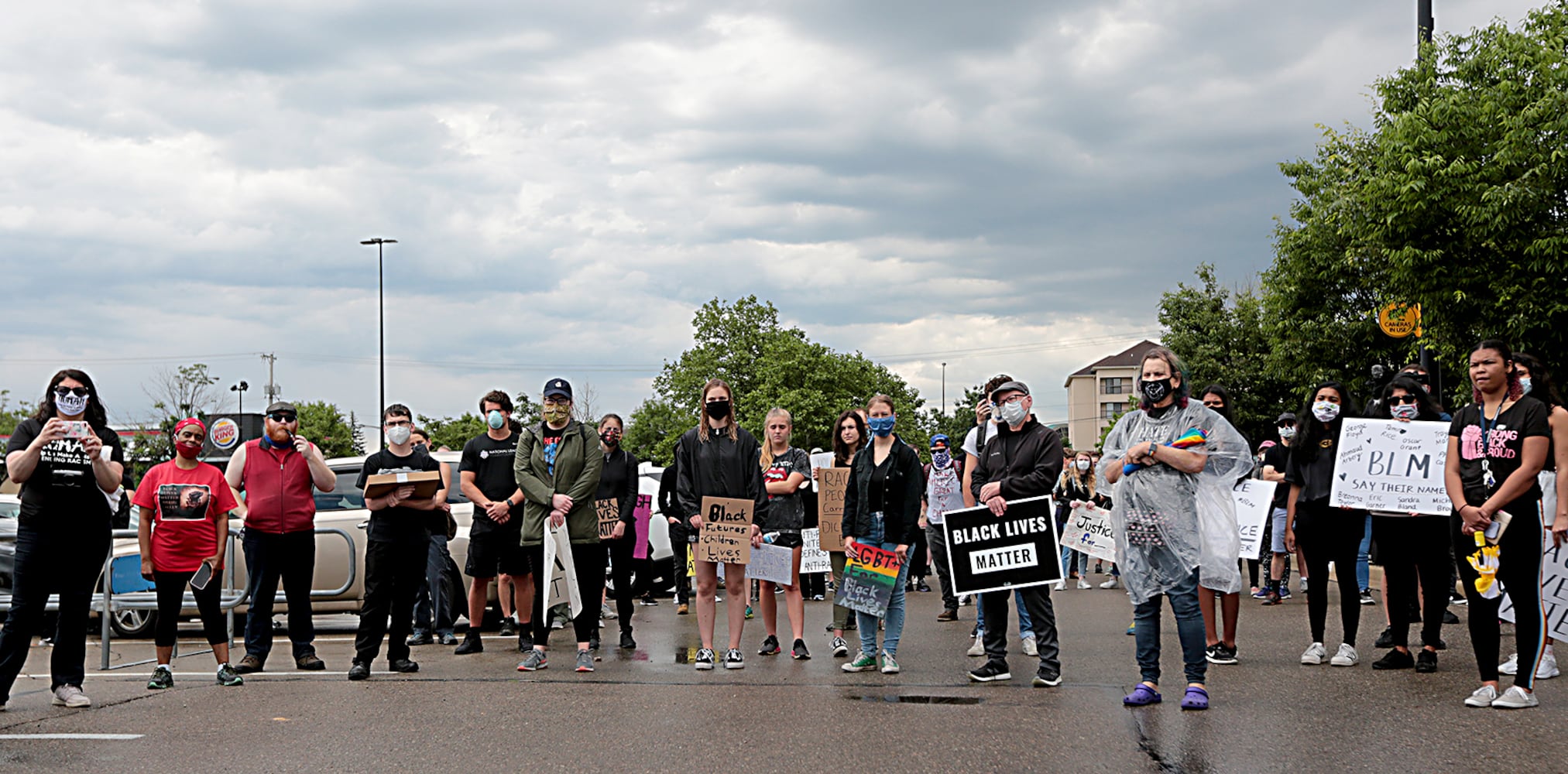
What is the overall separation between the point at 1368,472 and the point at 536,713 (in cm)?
564

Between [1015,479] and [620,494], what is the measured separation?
3.90m

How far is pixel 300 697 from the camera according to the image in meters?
7.66

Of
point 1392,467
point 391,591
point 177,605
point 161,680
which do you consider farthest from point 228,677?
point 1392,467

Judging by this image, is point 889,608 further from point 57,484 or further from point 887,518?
point 57,484

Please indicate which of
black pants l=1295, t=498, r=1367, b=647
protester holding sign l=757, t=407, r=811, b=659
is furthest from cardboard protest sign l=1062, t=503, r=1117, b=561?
protester holding sign l=757, t=407, r=811, b=659

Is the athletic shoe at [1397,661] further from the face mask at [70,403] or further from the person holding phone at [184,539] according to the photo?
the face mask at [70,403]

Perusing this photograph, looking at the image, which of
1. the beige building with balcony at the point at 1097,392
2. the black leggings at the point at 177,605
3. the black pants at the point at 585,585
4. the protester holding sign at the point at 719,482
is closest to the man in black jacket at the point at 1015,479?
the protester holding sign at the point at 719,482

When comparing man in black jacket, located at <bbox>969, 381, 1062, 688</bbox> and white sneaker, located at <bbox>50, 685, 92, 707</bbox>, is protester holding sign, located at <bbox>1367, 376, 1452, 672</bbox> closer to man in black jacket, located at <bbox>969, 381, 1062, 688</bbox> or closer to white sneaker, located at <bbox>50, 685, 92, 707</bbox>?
man in black jacket, located at <bbox>969, 381, 1062, 688</bbox>

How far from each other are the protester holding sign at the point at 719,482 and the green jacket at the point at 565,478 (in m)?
0.63

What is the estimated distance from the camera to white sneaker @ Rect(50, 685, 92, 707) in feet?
24.0

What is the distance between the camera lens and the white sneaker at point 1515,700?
664 cm

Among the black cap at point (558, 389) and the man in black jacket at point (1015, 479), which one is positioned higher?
the black cap at point (558, 389)

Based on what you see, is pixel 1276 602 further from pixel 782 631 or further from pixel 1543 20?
pixel 1543 20

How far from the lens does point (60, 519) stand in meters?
7.33
